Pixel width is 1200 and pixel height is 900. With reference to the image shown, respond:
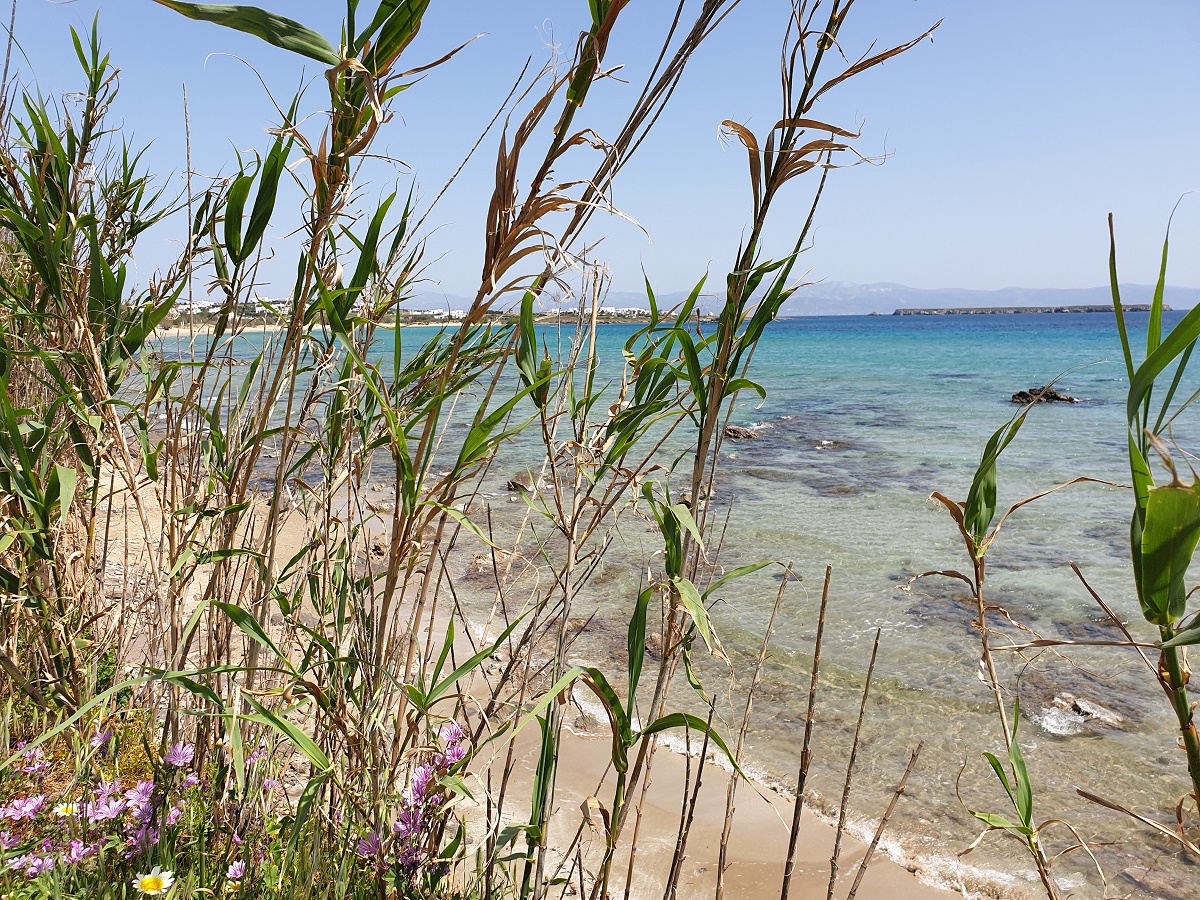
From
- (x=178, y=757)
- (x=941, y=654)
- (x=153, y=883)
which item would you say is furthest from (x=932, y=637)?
(x=153, y=883)

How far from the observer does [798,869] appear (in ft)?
9.66

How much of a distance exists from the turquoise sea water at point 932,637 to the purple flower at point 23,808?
4.60ft

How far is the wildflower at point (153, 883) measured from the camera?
4.62ft

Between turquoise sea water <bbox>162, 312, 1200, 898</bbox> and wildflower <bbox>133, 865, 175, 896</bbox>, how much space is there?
103 centimetres

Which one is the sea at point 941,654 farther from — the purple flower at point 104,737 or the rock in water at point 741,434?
the rock in water at point 741,434

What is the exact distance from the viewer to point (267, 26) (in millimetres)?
864

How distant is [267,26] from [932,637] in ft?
17.3

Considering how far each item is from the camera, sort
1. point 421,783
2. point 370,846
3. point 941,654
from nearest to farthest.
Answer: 1. point 370,846
2. point 421,783
3. point 941,654

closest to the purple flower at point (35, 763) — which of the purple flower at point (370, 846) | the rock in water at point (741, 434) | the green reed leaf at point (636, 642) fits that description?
the purple flower at point (370, 846)

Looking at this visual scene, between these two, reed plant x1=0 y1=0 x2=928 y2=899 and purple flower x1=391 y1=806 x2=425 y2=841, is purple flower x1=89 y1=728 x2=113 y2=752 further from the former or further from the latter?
purple flower x1=391 y1=806 x2=425 y2=841

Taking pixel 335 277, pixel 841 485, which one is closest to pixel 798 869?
pixel 335 277

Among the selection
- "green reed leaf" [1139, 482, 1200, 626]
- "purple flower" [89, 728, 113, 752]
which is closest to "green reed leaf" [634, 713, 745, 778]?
"green reed leaf" [1139, 482, 1200, 626]

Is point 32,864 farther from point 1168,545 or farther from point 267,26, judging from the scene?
point 1168,545

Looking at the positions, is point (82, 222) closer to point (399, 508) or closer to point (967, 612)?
point (399, 508)
